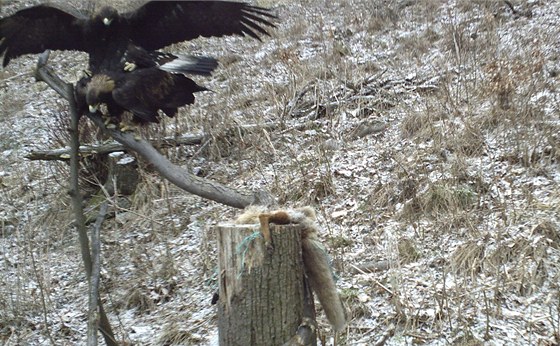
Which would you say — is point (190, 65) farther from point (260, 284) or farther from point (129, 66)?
point (260, 284)

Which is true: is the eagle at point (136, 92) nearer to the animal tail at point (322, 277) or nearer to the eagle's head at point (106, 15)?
the eagle's head at point (106, 15)

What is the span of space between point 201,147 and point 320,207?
1.81 m

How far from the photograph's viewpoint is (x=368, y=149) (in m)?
5.05

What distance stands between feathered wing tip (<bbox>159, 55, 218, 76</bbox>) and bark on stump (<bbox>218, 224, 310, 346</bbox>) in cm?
224

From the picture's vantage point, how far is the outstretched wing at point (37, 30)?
385 centimetres

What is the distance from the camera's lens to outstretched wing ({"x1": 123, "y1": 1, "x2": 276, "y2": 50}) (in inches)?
154

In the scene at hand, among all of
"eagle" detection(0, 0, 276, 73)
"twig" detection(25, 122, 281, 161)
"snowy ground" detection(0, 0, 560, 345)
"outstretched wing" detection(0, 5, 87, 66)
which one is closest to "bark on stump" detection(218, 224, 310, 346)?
"snowy ground" detection(0, 0, 560, 345)

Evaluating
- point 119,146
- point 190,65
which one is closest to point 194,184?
point 190,65

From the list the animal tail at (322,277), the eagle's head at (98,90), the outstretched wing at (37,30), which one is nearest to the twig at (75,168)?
the eagle's head at (98,90)

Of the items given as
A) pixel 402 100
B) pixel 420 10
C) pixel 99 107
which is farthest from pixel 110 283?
pixel 420 10

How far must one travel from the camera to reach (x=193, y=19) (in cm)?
405

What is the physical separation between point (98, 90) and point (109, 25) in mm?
740

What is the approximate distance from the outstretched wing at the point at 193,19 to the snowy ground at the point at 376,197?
3.27 ft

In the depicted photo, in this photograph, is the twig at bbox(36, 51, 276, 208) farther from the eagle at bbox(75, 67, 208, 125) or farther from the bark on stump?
the eagle at bbox(75, 67, 208, 125)
